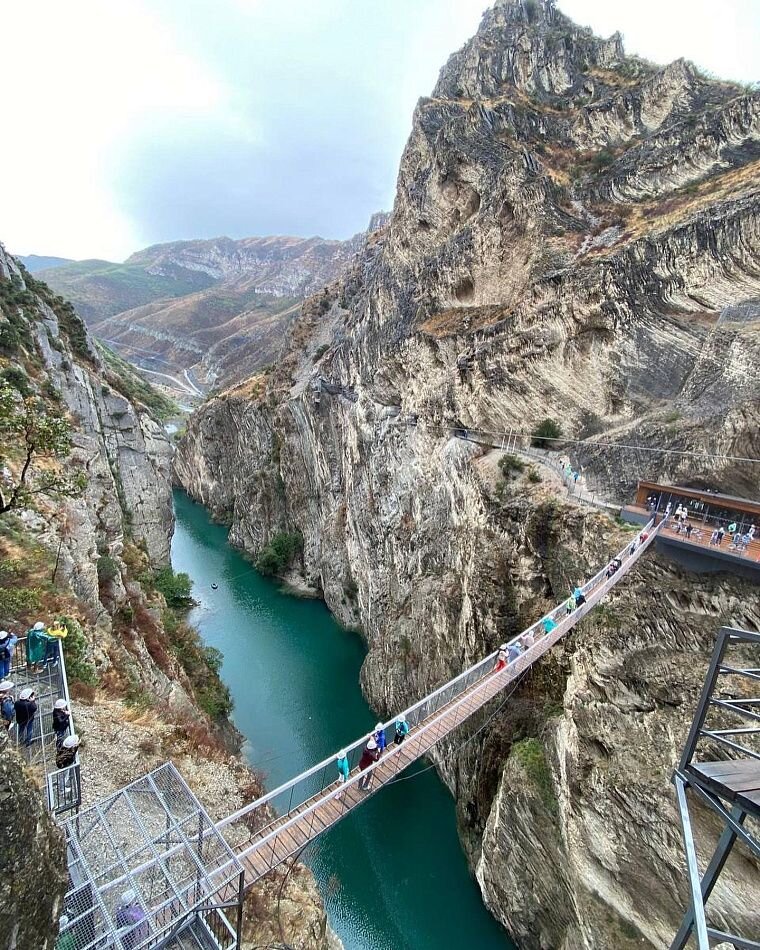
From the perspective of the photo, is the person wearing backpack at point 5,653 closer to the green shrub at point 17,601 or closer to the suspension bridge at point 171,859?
the green shrub at point 17,601

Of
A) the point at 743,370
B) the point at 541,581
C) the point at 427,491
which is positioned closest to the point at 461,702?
the point at 541,581

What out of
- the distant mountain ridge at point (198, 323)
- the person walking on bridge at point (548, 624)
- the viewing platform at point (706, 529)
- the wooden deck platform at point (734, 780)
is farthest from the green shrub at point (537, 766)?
the distant mountain ridge at point (198, 323)

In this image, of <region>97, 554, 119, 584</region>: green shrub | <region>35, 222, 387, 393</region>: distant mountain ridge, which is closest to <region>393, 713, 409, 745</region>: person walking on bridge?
<region>97, 554, 119, 584</region>: green shrub

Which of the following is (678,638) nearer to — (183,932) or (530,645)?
(530,645)

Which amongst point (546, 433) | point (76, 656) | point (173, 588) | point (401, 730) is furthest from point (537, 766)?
point (173, 588)

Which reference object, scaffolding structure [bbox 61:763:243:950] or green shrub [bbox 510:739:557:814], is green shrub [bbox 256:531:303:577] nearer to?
green shrub [bbox 510:739:557:814]

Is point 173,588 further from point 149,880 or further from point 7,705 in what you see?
point 149,880
